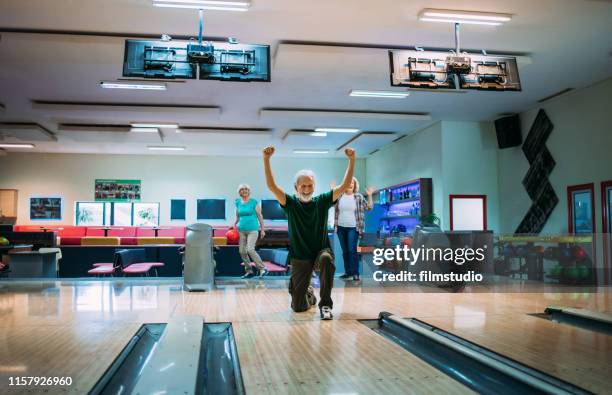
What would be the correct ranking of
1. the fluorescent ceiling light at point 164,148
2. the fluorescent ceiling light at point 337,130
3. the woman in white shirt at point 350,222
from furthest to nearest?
the fluorescent ceiling light at point 164,148 < the fluorescent ceiling light at point 337,130 < the woman in white shirt at point 350,222

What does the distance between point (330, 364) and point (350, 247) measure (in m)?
4.07

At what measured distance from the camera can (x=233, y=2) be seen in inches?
208

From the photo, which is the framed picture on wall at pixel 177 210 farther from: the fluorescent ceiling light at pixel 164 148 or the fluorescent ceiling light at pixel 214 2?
the fluorescent ceiling light at pixel 214 2

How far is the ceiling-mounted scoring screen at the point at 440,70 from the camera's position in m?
6.06

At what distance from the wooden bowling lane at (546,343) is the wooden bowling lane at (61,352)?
222 cm

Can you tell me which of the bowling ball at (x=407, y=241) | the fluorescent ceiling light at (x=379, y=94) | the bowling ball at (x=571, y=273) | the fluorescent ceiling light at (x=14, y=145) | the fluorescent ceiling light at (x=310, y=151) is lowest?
the bowling ball at (x=571, y=273)

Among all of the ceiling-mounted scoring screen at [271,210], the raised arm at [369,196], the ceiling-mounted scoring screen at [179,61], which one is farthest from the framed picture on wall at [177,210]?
the ceiling-mounted scoring screen at [179,61]

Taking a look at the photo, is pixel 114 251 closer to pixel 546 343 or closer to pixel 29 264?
pixel 29 264

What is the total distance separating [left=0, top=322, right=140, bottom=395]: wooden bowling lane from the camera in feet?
7.68

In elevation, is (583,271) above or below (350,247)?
below

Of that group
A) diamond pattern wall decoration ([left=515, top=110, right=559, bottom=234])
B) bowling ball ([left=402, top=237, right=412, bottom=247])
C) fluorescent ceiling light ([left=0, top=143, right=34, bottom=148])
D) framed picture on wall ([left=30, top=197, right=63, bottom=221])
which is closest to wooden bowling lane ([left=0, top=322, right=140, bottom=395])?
bowling ball ([left=402, top=237, right=412, bottom=247])

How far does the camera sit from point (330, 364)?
2.65 metres

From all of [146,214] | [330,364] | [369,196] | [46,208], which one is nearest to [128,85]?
[369,196]

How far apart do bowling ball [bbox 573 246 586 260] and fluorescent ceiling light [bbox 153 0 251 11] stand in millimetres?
4975
